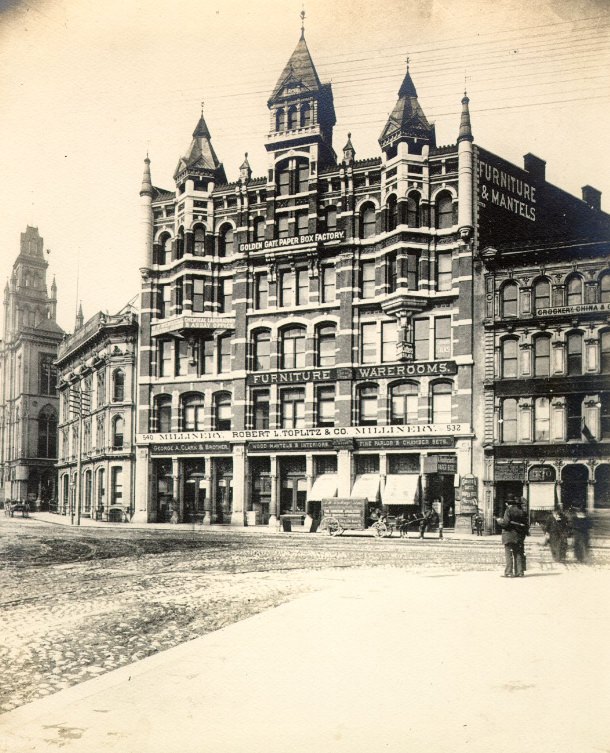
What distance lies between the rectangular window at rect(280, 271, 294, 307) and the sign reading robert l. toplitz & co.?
287 cm

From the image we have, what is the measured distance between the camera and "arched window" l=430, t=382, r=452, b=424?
102 feet

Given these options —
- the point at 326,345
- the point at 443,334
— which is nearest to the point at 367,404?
the point at 326,345

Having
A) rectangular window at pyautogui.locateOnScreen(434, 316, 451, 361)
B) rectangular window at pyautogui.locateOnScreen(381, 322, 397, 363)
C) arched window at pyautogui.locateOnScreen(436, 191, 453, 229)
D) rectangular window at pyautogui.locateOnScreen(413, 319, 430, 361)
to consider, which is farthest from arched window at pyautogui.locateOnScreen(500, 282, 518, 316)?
rectangular window at pyautogui.locateOnScreen(381, 322, 397, 363)

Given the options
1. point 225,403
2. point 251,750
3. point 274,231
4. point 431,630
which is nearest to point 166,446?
point 225,403

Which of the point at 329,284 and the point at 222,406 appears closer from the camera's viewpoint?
the point at 222,406

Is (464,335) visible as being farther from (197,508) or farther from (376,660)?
(376,660)

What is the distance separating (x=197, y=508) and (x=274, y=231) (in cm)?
1115

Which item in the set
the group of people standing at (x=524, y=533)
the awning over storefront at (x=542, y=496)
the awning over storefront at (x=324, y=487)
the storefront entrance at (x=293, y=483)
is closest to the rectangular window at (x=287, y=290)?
the storefront entrance at (x=293, y=483)

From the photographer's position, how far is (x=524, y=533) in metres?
13.0

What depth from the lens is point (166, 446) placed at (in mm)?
31016

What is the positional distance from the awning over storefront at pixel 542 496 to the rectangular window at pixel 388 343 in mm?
7751

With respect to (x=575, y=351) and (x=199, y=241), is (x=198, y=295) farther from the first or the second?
(x=575, y=351)

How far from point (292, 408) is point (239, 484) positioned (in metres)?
3.95

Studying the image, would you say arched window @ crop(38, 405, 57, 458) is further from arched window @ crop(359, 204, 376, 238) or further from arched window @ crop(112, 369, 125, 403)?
arched window @ crop(359, 204, 376, 238)
